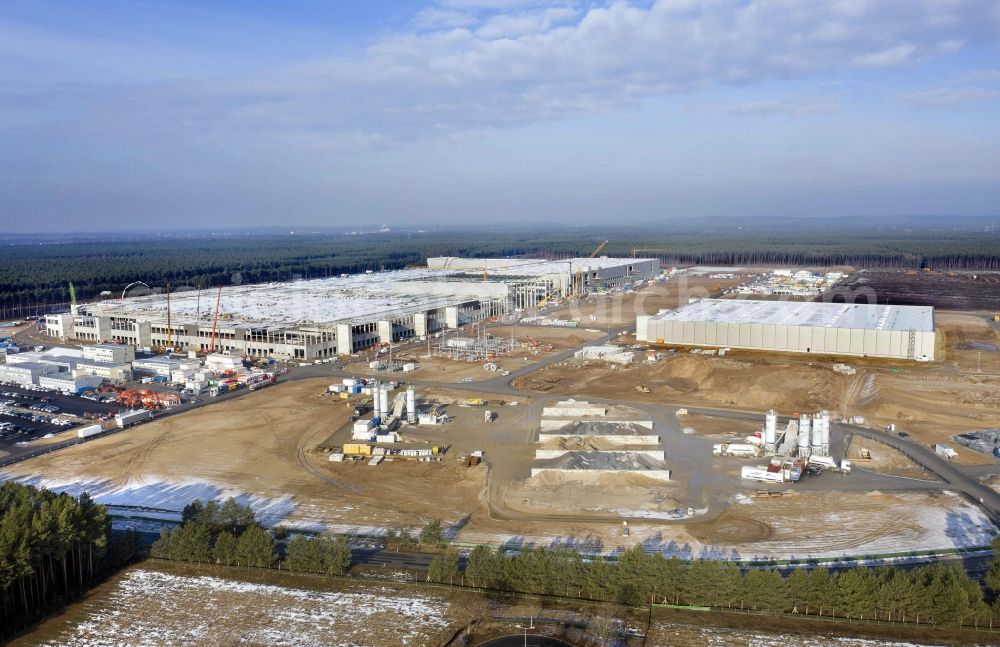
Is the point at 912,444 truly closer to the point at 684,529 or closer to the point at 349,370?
the point at 684,529

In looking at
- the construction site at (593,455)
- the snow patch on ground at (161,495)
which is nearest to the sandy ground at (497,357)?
the construction site at (593,455)

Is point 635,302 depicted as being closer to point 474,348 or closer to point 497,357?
point 474,348

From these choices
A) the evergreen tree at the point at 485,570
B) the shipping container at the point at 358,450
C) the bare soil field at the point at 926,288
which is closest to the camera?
the evergreen tree at the point at 485,570

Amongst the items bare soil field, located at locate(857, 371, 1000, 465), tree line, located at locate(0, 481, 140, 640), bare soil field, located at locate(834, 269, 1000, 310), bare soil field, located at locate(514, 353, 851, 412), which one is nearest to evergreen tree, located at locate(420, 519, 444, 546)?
tree line, located at locate(0, 481, 140, 640)

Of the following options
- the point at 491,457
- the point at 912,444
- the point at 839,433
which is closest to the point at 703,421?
the point at 839,433

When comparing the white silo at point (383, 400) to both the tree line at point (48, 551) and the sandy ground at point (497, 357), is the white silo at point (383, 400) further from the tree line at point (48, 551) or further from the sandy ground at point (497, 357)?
the tree line at point (48, 551)

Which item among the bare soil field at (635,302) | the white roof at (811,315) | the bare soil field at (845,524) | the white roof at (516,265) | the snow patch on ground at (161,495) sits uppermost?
the white roof at (516,265)
